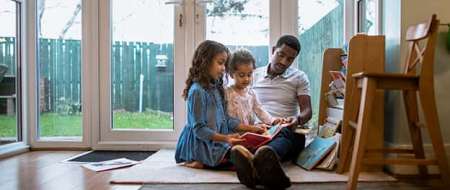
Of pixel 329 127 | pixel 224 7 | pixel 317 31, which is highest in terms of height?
pixel 224 7

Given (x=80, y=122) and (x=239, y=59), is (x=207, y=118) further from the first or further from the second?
(x=80, y=122)

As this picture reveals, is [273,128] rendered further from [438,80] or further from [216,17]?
[216,17]

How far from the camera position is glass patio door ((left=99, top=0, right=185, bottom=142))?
3.00m

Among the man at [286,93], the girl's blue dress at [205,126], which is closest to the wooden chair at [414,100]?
the man at [286,93]

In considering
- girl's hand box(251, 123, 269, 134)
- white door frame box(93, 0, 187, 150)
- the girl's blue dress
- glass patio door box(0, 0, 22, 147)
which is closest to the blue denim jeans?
girl's hand box(251, 123, 269, 134)

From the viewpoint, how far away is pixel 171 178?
195 cm

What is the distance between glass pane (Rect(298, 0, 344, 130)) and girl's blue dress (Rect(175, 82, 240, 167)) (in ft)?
3.01

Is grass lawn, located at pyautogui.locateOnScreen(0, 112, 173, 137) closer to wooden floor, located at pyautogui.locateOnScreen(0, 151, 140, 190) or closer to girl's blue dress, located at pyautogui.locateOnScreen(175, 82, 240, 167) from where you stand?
wooden floor, located at pyautogui.locateOnScreen(0, 151, 140, 190)

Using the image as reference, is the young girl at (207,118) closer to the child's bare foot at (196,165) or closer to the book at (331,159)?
the child's bare foot at (196,165)

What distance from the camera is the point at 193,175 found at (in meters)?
2.01

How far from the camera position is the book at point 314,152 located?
85.2 inches

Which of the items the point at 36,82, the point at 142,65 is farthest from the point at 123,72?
the point at 36,82

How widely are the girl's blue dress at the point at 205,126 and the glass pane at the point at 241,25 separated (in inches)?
31.7

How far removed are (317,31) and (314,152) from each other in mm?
1051
